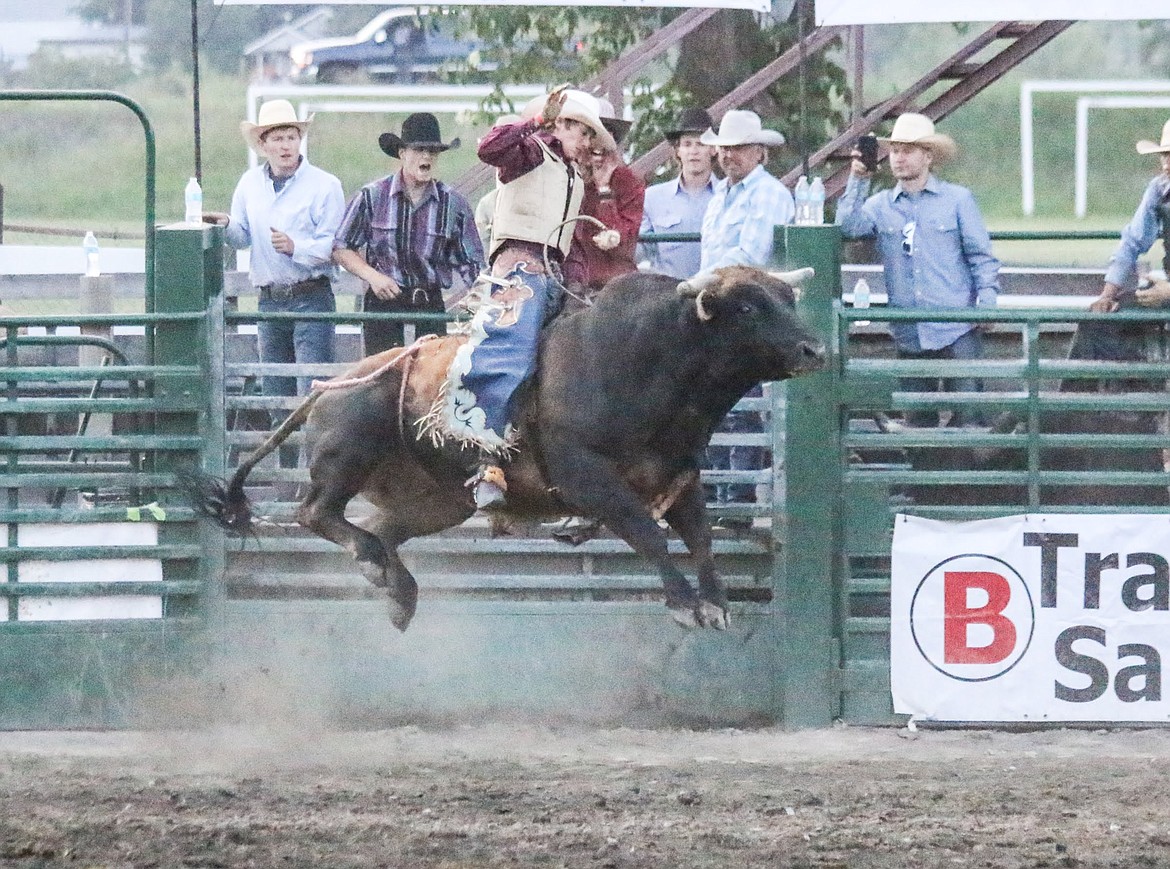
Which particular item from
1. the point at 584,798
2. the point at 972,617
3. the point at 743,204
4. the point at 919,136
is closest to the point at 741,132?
the point at 743,204

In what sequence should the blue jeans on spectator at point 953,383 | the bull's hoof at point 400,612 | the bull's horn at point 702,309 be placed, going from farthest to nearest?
the blue jeans on spectator at point 953,383 → the bull's hoof at point 400,612 → the bull's horn at point 702,309

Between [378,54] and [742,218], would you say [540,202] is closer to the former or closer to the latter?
[742,218]

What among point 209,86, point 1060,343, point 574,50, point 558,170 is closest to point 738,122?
point 558,170

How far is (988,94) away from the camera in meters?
27.6

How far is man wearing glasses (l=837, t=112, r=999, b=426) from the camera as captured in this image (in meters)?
Answer: 8.28

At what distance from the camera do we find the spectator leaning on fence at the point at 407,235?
8.34 m

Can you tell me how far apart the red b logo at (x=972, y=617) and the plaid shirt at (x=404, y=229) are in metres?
2.39

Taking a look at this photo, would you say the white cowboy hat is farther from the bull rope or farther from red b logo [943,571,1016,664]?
red b logo [943,571,1016,664]

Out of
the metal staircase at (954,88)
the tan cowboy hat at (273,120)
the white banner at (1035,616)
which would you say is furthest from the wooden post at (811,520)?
the metal staircase at (954,88)

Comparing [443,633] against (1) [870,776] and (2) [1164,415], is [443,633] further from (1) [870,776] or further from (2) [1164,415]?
(2) [1164,415]

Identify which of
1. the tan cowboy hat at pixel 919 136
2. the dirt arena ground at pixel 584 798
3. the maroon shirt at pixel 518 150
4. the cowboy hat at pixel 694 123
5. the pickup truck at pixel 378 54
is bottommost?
the dirt arena ground at pixel 584 798

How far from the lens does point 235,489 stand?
7.77 meters

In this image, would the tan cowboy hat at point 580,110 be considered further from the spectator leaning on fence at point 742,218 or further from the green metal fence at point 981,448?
the green metal fence at point 981,448

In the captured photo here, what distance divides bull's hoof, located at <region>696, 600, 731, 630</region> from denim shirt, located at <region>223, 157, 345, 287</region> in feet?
8.47
